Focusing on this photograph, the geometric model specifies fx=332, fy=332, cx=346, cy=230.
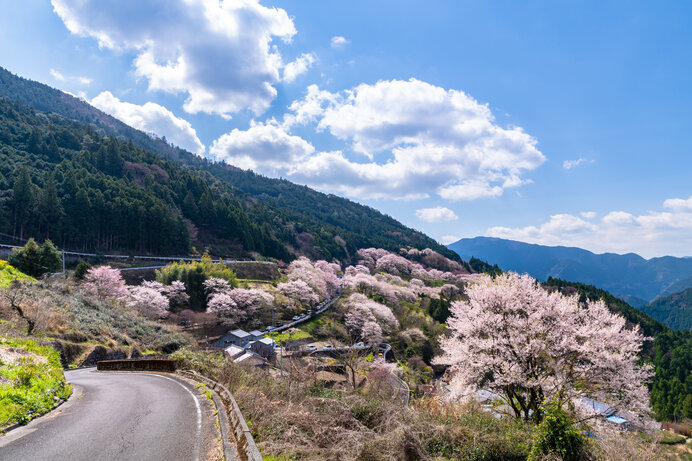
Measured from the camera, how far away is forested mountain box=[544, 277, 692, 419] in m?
46.8

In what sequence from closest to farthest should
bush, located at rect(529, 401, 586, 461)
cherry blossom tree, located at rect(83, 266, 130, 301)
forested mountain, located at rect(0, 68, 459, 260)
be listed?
bush, located at rect(529, 401, 586, 461) → cherry blossom tree, located at rect(83, 266, 130, 301) → forested mountain, located at rect(0, 68, 459, 260)

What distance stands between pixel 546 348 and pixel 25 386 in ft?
55.8

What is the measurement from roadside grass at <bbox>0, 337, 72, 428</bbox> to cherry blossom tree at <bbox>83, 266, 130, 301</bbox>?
30.1 metres

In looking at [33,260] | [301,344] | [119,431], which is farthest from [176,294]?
[119,431]

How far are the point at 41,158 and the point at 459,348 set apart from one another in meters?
95.8

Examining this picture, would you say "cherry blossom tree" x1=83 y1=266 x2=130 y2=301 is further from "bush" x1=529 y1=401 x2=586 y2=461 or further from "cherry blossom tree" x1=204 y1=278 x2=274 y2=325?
"bush" x1=529 y1=401 x2=586 y2=461

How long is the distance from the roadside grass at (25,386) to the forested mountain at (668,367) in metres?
47.1

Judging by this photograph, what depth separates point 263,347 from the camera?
119 feet

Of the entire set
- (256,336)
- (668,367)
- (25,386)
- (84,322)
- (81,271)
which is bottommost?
(668,367)

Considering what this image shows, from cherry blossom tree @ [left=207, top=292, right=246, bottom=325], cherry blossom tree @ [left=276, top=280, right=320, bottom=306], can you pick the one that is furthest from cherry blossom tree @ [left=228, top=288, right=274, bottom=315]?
cherry blossom tree @ [left=276, top=280, right=320, bottom=306]

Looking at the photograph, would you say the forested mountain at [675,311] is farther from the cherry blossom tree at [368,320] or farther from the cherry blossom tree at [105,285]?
the cherry blossom tree at [105,285]

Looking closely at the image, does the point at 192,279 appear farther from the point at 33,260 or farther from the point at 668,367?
the point at 668,367

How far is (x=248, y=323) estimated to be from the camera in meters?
46.2

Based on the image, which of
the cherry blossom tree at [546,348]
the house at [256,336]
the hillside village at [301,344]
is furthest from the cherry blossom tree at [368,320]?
the cherry blossom tree at [546,348]
